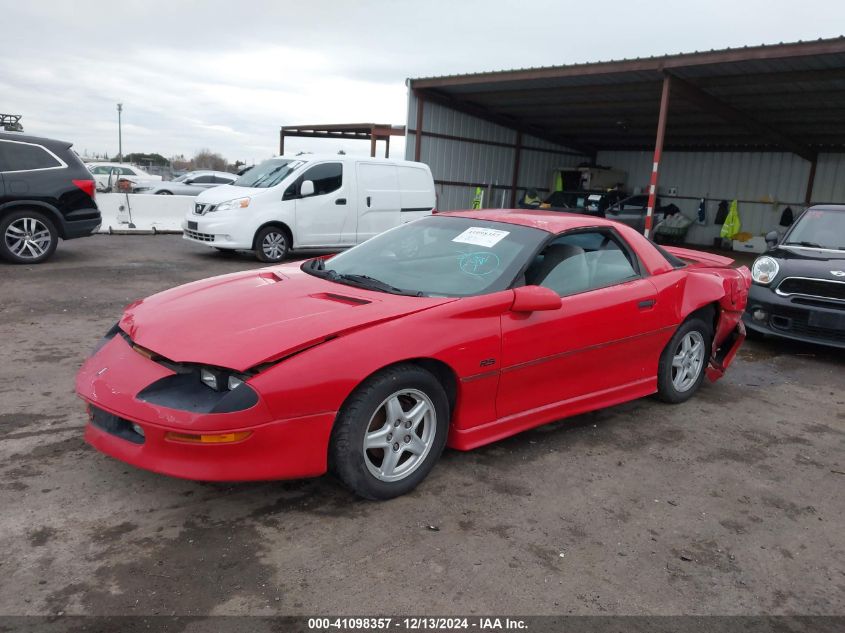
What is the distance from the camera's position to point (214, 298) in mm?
3484

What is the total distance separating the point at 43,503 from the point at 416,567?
170 centimetres

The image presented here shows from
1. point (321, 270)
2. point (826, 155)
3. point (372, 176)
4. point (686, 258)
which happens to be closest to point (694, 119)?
point (826, 155)

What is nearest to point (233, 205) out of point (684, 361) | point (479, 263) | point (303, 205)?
point (303, 205)

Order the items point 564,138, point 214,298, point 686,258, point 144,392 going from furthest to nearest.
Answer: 1. point 564,138
2. point 686,258
3. point 214,298
4. point 144,392

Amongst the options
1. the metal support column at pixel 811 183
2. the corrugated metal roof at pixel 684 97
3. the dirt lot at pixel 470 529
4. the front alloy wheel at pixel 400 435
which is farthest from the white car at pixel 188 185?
the front alloy wheel at pixel 400 435

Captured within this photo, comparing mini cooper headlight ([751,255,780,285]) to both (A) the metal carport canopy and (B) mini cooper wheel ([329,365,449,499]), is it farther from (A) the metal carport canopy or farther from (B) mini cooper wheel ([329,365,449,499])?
(A) the metal carport canopy

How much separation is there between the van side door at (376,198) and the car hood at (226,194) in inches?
65.4

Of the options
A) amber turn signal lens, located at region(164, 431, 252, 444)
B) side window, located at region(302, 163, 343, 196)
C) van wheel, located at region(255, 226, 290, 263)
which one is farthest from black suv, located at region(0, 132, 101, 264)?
amber turn signal lens, located at region(164, 431, 252, 444)

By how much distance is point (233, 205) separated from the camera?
10203 mm

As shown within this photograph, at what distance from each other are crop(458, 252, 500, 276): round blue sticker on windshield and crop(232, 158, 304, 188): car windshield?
734 cm

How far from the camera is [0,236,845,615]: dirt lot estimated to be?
2432mm

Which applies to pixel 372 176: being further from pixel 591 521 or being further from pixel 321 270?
pixel 591 521

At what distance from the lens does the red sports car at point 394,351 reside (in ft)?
8.98

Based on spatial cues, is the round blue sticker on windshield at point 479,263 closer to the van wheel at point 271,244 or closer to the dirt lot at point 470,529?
the dirt lot at point 470,529
